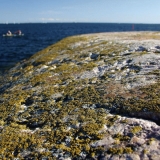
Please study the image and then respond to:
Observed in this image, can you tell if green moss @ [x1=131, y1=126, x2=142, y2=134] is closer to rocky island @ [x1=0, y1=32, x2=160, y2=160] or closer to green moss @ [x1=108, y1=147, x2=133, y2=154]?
rocky island @ [x1=0, y1=32, x2=160, y2=160]

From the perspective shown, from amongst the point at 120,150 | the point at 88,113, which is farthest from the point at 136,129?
the point at 88,113

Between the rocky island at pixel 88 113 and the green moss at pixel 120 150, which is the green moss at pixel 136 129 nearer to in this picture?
the rocky island at pixel 88 113

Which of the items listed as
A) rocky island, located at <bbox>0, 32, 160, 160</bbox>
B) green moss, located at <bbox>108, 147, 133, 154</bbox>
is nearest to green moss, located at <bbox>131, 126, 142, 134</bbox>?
rocky island, located at <bbox>0, 32, 160, 160</bbox>

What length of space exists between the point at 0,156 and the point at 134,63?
609 cm

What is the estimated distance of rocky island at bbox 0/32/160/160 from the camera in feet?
17.4

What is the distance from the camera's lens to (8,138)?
19.7 ft

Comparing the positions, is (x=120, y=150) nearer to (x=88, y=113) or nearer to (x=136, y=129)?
(x=136, y=129)

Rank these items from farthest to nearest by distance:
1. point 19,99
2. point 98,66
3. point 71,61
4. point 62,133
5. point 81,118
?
point 71,61
point 98,66
point 19,99
point 81,118
point 62,133

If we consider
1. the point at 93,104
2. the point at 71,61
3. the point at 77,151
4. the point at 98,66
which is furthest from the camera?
the point at 71,61

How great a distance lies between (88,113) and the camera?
6516 mm

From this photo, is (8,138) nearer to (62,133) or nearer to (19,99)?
(62,133)

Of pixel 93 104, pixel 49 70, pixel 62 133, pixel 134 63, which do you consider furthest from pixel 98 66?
pixel 62 133

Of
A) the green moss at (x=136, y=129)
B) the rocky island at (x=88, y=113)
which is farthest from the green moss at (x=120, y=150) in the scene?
the green moss at (x=136, y=129)

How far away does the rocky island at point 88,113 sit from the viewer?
5305 mm
